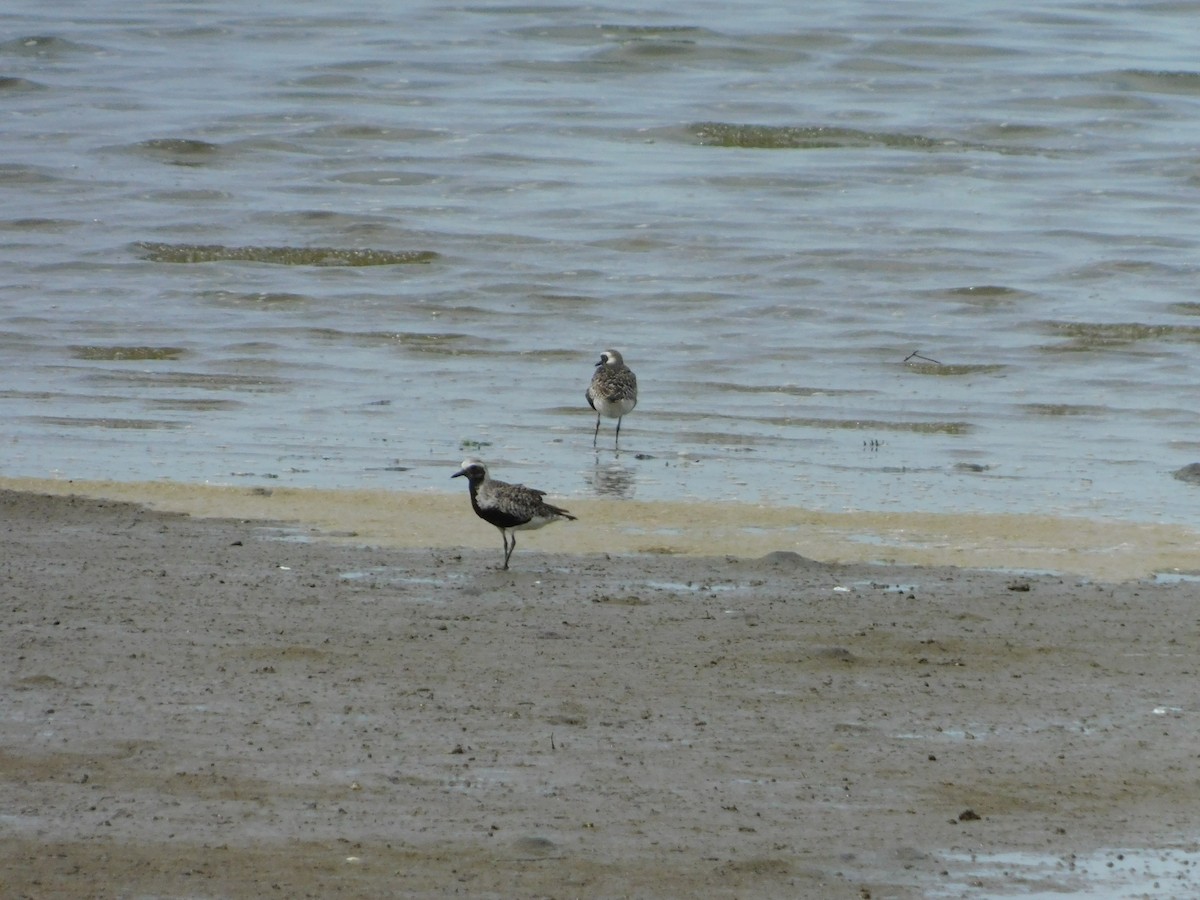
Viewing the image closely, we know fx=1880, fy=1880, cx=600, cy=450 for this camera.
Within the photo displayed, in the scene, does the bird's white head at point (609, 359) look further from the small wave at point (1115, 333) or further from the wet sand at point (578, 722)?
the wet sand at point (578, 722)

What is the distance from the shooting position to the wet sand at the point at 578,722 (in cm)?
513

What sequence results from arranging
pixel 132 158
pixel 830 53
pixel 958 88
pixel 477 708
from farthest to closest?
1. pixel 830 53
2. pixel 958 88
3. pixel 132 158
4. pixel 477 708

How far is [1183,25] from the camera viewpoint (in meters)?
38.1

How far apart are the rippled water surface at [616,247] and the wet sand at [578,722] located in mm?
2585

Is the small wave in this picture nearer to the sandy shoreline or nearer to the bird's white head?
the bird's white head

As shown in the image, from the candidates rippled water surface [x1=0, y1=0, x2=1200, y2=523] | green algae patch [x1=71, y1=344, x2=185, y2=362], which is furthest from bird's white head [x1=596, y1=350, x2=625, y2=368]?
green algae patch [x1=71, y1=344, x2=185, y2=362]

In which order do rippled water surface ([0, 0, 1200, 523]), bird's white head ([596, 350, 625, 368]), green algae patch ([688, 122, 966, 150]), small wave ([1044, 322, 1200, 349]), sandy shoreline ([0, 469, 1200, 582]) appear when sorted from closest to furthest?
sandy shoreline ([0, 469, 1200, 582]) → rippled water surface ([0, 0, 1200, 523]) → bird's white head ([596, 350, 625, 368]) → small wave ([1044, 322, 1200, 349]) → green algae patch ([688, 122, 966, 150])

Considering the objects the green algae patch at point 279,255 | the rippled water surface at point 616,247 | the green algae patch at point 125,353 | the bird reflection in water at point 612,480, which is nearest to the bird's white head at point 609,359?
the rippled water surface at point 616,247

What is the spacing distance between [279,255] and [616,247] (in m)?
3.89

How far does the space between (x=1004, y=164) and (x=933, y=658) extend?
21.4 meters

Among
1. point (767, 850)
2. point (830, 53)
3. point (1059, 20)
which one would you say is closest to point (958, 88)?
point (830, 53)

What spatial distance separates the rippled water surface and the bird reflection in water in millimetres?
47

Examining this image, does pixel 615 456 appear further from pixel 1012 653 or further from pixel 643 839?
pixel 643 839

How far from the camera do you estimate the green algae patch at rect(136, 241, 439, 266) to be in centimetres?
2112
